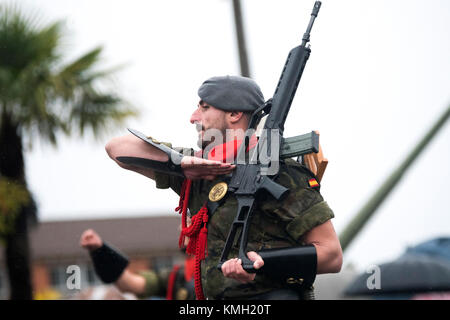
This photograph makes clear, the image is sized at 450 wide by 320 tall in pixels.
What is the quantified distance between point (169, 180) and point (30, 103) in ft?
21.5

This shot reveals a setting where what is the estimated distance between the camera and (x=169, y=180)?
8.80 feet

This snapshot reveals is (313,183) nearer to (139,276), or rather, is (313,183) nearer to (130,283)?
(130,283)

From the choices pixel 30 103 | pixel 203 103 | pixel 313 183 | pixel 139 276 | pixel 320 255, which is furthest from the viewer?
pixel 30 103

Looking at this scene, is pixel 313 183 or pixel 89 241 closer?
pixel 313 183

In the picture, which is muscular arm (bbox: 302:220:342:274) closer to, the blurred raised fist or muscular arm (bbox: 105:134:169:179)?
muscular arm (bbox: 105:134:169:179)

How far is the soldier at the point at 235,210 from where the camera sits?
2395mm

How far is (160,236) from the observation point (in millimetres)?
25578

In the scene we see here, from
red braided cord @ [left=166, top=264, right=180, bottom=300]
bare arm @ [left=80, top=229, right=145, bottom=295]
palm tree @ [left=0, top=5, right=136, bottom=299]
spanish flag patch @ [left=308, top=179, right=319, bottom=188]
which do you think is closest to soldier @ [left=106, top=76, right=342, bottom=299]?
spanish flag patch @ [left=308, top=179, right=319, bottom=188]

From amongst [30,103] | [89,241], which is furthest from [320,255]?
[30,103]

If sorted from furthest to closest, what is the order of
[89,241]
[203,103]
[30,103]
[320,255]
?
1. [30,103]
2. [89,241]
3. [203,103]
4. [320,255]

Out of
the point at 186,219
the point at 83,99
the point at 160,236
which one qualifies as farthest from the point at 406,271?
the point at 160,236

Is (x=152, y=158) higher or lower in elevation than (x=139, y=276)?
higher

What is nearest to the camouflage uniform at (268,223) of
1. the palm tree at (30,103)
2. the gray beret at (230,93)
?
the gray beret at (230,93)
